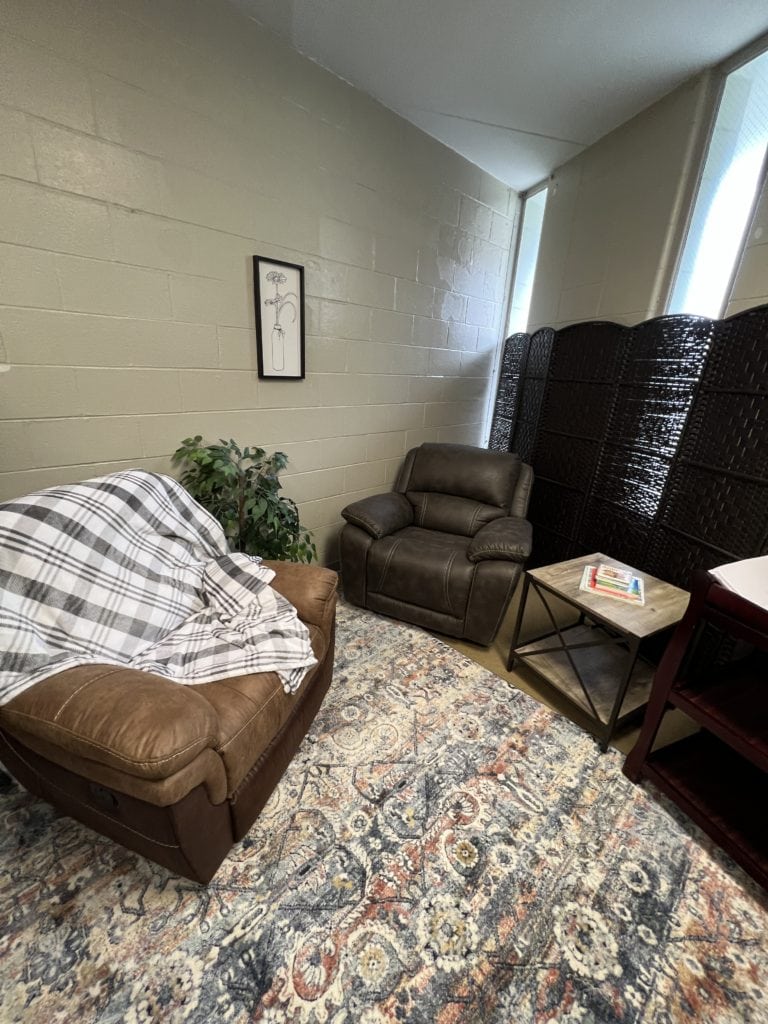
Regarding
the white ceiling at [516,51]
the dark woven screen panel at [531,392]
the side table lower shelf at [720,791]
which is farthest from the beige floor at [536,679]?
the white ceiling at [516,51]

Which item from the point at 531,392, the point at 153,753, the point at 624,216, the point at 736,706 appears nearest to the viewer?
the point at 153,753

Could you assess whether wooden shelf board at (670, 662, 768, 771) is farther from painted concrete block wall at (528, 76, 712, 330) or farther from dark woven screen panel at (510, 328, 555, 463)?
painted concrete block wall at (528, 76, 712, 330)

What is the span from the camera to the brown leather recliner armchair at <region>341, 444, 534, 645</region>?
1.93m

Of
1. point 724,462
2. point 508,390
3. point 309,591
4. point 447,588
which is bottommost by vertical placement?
point 447,588

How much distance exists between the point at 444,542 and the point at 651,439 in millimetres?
1215

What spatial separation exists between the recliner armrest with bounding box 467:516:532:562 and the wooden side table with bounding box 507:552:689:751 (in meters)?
0.16

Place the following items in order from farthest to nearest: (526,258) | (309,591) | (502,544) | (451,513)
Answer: (526,258) → (451,513) → (502,544) → (309,591)

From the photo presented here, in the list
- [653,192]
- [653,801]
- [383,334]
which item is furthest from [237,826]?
[653,192]

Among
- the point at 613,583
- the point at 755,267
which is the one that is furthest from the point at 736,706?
the point at 755,267

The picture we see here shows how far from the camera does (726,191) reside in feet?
6.19

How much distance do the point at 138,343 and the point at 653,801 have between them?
8.52 feet

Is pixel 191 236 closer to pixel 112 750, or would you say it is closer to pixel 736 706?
pixel 112 750

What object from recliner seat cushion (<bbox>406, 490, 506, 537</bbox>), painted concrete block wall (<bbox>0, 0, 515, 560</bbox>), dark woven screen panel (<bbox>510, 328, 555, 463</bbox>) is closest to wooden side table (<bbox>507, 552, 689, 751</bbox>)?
recliner seat cushion (<bbox>406, 490, 506, 537</bbox>)

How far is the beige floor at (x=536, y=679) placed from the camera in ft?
5.26
